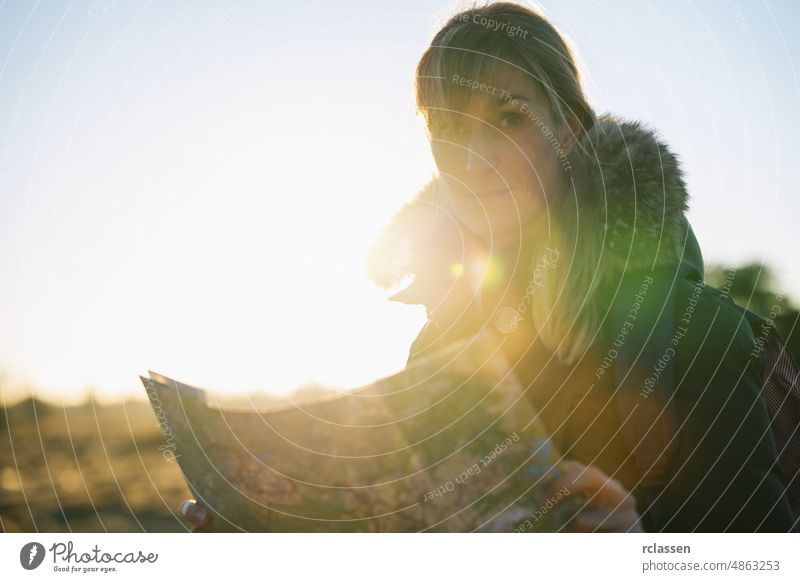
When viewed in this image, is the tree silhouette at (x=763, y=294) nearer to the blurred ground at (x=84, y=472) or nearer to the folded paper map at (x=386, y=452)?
the folded paper map at (x=386, y=452)

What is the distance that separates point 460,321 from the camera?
2066mm

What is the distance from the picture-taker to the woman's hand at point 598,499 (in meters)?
1.39

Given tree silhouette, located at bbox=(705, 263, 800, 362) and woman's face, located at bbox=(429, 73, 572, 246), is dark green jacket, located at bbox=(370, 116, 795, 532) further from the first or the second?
tree silhouette, located at bbox=(705, 263, 800, 362)

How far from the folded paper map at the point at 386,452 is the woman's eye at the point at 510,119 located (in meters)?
0.72

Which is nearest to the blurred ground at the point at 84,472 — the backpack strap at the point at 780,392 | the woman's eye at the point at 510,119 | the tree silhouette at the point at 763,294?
the woman's eye at the point at 510,119

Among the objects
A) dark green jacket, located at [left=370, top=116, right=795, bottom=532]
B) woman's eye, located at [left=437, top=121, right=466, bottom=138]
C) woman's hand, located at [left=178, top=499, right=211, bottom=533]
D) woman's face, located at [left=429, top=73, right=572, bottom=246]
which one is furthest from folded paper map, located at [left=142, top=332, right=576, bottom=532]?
woman's eye, located at [left=437, top=121, right=466, bottom=138]

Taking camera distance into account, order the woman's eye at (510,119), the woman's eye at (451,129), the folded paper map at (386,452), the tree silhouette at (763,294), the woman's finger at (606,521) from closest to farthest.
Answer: the folded paper map at (386,452)
the woman's finger at (606,521)
the woman's eye at (510,119)
the woman's eye at (451,129)
the tree silhouette at (763,294)

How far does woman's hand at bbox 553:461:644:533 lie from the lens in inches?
54.9

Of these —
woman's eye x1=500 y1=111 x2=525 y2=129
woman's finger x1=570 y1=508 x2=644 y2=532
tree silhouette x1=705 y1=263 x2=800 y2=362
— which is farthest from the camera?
tree silhouette x1=705 y1=263 x2=800 y2=362

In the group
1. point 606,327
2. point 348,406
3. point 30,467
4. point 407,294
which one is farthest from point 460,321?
point 30,467

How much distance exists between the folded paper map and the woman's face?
626mm

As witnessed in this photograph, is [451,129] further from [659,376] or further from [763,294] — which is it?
[763,294]
